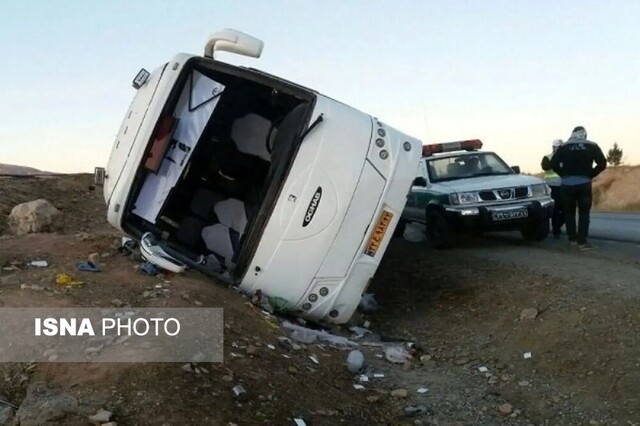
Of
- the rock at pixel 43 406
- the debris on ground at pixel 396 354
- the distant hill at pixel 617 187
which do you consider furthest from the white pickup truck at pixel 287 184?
the distant hill at pixel 617 187

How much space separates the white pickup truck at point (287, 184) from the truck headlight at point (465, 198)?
4.04 meters

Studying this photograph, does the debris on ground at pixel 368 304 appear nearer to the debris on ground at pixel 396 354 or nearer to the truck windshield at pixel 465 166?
the debris on ground at pixel 396 354

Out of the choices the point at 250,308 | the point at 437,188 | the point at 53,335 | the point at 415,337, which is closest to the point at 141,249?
the point at 250,308

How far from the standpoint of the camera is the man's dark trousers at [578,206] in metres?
10.5

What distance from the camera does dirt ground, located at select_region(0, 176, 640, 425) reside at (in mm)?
4469

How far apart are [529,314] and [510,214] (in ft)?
12.8

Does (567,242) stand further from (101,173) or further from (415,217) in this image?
(101,173)

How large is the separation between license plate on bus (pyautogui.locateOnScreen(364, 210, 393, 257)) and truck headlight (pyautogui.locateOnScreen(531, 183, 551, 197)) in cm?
506

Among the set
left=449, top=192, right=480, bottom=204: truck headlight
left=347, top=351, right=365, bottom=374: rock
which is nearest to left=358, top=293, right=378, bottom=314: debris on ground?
left=347, top=351, right=365, bottom=374: rock

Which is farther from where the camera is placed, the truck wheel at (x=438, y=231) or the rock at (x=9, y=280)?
the truck wheel at (x=438, y=231)

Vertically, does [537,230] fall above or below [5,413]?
above

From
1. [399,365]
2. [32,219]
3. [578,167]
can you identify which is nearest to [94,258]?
[32,219]

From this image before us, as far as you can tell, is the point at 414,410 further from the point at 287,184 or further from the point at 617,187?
the point at 617,187

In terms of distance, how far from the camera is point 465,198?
10.9 metres
